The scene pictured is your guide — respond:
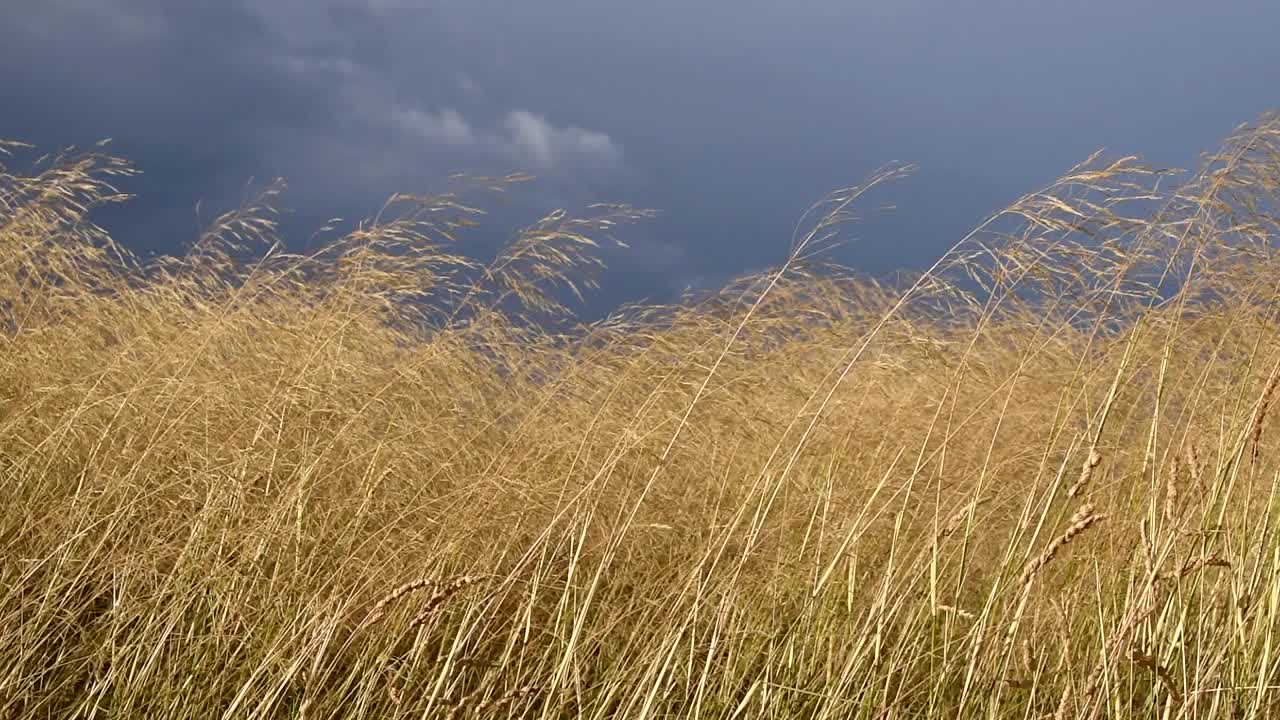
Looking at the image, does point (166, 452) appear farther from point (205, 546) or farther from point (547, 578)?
point (547, 578)

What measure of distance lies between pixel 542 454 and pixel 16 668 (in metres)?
1.48

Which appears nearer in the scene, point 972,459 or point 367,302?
point 972,459

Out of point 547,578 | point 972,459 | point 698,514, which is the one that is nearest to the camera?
point 547,578

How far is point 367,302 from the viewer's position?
4.32 m

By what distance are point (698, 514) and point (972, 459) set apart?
35.4 inches

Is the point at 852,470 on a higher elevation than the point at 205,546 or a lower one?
higher

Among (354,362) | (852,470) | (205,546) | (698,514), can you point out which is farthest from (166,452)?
(852,470)

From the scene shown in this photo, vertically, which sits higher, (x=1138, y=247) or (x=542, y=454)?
(x=1138, y=247)

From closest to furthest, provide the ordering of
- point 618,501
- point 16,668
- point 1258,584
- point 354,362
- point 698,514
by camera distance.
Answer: point 16,668 < point 1258,584 < point 618,501 < point 698,514 < point 354,362

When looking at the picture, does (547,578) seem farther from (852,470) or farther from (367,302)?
(367,302)

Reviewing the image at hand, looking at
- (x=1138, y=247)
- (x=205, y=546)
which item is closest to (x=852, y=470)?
(x=1138, y=247)

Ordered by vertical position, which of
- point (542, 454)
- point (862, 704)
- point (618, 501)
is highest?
point (542, 454)

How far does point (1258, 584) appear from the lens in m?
2.52

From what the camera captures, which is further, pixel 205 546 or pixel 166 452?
pixel 166 452
